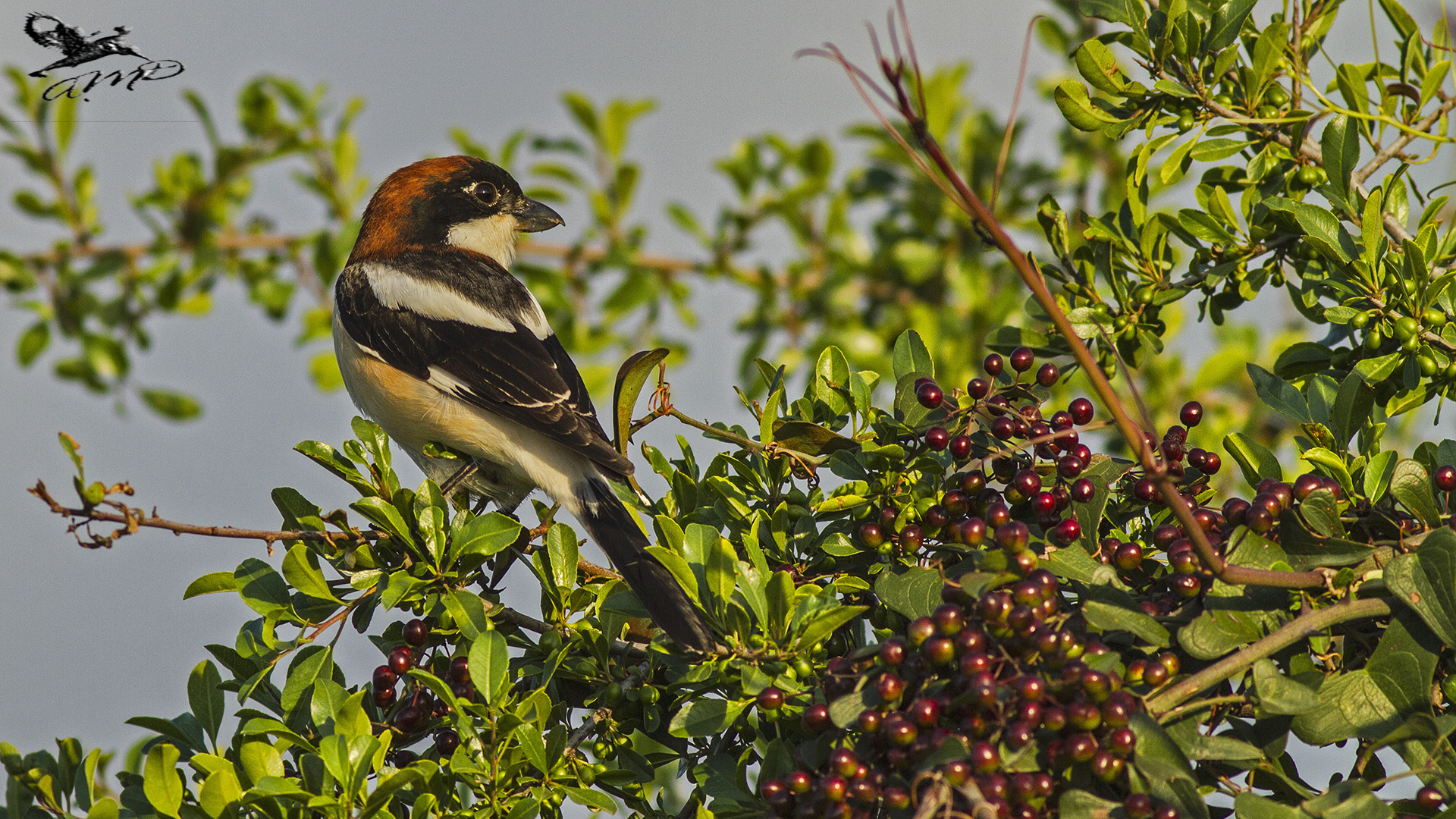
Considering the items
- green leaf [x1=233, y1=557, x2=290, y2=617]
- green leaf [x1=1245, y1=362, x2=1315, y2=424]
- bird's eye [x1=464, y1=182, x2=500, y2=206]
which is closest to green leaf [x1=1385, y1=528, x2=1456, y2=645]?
green leaf [x1=1245, y1=362, x2=1315, y2=424]

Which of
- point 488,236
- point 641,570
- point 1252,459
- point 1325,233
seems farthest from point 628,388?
point 488,236

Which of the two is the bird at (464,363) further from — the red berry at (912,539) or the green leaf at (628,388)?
the red berry at (912,539)

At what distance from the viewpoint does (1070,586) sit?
2047mm

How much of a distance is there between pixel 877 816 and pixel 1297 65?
2170mm

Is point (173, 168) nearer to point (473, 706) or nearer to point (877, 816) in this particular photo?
point (473, 706)

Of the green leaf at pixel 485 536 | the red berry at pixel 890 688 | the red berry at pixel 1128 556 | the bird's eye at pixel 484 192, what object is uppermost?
the bird's eye at pixel 484 192

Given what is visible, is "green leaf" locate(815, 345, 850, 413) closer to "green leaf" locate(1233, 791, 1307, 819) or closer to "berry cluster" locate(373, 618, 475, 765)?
"berry cluster" locate(373, 618, 475, 765)

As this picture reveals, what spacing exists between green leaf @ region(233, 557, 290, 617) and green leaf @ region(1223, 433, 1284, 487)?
6.82 ft

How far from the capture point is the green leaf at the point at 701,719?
6.75ft

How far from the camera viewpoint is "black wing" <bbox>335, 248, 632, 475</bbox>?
4.05 metres

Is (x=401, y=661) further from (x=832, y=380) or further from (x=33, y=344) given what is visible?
(x=33, y=344)

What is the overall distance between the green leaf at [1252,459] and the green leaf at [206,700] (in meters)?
2.23

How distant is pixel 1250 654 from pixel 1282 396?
3.16 feet

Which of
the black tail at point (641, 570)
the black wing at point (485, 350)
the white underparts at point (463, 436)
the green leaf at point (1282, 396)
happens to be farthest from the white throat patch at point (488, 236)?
the green leaf at point (1282, 396)
